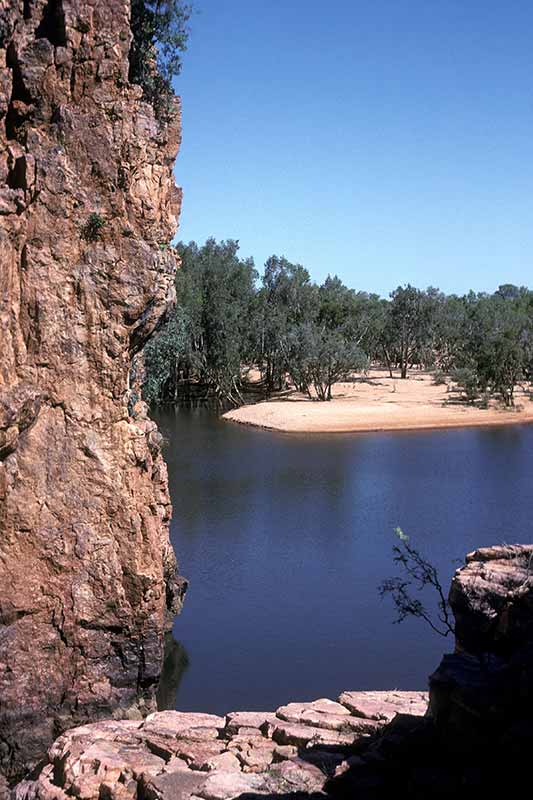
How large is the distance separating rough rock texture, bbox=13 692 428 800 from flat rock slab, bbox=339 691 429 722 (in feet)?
0.16

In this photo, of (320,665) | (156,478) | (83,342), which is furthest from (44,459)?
(320,665)

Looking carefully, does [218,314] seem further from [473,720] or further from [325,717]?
[473,720]

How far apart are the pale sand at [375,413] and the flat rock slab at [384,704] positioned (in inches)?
1522

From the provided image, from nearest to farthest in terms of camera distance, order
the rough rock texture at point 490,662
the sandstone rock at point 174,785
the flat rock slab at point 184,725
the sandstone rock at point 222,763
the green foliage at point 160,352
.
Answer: the rough rock texture at point 490,662, the sandstone rock at point 174,785, the sandstone rock at point 222,763, the flat rock slab at point 184,725, the green foliage at point 160,352

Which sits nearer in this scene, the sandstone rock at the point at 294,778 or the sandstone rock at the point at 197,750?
the sandstone rock at the point at 294,778

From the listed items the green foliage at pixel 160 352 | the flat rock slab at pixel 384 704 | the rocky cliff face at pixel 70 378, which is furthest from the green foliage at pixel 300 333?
the flat rock slab at pixel 384 704

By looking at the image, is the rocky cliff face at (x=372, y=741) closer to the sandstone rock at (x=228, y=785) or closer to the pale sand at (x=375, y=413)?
the sandstone rock at (x=228, y=785)

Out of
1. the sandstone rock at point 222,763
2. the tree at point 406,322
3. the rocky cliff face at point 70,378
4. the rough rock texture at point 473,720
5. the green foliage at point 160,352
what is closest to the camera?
the rough rock texture at point 473,720

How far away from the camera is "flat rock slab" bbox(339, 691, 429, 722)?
13.5m

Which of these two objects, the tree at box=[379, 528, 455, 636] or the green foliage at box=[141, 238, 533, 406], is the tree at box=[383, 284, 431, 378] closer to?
the green foliage at box=[141, 238, 533, 406]

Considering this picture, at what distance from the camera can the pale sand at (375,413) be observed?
54.8 m

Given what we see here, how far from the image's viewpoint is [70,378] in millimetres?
16531

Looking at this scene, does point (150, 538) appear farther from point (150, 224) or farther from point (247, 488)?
point (247, 488)

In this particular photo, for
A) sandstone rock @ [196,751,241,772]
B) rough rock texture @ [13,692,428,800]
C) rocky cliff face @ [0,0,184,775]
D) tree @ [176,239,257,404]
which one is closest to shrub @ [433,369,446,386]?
tree @ [176,239,257,404]
